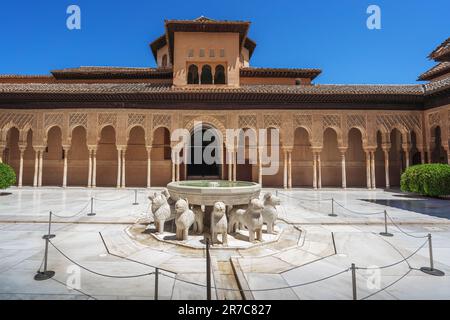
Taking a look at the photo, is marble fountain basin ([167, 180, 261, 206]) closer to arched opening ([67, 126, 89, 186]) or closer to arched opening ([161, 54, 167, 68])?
arched opening ([67, 126, 89, 186])

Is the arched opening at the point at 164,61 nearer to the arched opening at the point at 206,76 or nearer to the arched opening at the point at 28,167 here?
the arched opening at the point at 206,76

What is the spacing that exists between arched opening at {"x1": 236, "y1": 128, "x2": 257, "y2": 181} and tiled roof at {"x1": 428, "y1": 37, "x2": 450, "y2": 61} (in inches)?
454

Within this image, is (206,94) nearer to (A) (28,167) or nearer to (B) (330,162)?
(B) (330,162)

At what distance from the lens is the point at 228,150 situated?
14.9 metres

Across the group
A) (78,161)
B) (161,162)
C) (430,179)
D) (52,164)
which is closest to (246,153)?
(161,162)

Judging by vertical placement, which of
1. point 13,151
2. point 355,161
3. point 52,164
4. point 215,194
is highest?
point 13,151

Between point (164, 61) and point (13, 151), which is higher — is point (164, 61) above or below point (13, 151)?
above

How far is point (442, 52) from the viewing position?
13.5m

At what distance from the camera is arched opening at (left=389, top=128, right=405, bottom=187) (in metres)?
17.3

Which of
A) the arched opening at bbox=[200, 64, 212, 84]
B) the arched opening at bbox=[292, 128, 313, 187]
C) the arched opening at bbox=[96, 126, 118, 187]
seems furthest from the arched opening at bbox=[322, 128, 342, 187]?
the arched opening at bbox=[96, 126, 118, 187]

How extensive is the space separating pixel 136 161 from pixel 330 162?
14.7m

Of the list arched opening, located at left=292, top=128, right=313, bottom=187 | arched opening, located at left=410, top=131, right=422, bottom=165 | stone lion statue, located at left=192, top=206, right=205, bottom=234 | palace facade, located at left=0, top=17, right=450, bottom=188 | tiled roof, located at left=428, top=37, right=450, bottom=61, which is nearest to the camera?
stone lion statue, located at left=192, top=206, right=205, bottom=234

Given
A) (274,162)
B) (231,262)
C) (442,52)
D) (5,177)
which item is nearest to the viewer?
(231,262)
